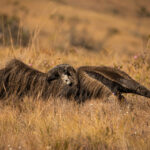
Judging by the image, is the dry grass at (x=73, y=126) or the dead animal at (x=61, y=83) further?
the dead animal at (x=61, y=83)

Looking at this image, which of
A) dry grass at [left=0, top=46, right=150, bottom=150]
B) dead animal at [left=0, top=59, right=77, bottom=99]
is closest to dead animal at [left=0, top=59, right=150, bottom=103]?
dead animal at [left=0, top=59, right=77, bottom=99]

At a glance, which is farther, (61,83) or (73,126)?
(61,83)

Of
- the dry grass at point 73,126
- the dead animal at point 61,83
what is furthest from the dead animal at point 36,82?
the dry grass at point 73,126

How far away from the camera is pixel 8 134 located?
311 cm

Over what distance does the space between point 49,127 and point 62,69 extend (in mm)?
1190

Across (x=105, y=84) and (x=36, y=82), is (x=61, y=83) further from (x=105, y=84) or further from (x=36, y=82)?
(x=105, y=84)

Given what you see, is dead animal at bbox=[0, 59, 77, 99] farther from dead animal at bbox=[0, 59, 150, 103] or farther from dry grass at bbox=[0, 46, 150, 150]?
dry grass at bbox=[0, 46, 150, 150]

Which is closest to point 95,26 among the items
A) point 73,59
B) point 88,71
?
point 73,59

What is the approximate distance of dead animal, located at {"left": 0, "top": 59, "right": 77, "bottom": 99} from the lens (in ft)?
13.5

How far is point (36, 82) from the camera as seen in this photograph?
13.8 feet

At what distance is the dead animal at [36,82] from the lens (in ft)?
13.5

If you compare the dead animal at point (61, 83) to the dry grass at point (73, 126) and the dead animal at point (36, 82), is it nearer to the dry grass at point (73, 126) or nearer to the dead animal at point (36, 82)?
the dead animal at point (36, 82)

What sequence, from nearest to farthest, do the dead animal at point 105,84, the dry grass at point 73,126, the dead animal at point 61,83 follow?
the dry grass at point 73,126, the dead animal at point 105,84, the dead animal at point 61,83

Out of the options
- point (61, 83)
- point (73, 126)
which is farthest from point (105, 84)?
point (73, 126)
